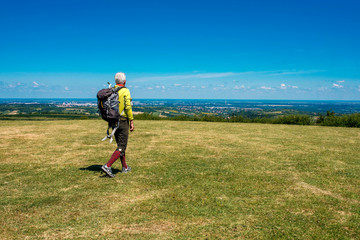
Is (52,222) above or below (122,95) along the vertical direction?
below

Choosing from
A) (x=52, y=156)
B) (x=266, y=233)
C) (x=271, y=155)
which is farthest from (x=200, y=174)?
(x=52, y=156)

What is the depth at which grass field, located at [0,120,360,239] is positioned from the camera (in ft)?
12.2

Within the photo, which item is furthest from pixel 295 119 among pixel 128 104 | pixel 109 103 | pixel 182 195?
pixel 109 103

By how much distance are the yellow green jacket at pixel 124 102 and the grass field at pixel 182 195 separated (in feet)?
5.65

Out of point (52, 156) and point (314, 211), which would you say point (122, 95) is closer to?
point (52, 156)

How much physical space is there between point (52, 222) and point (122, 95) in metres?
3.26

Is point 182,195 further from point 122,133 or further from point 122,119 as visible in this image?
point 122,119

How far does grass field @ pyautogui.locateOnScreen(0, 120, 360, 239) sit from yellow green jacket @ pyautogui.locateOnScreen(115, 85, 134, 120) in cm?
172

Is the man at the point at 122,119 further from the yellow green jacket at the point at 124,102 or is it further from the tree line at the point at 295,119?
the tree line at the point at 295,119

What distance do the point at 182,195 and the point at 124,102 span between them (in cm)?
281

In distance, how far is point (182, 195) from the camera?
16.5 ft

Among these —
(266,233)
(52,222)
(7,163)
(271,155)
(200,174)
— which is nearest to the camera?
(266,233)

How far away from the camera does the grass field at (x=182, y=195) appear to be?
3.72 m

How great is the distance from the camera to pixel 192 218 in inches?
160
